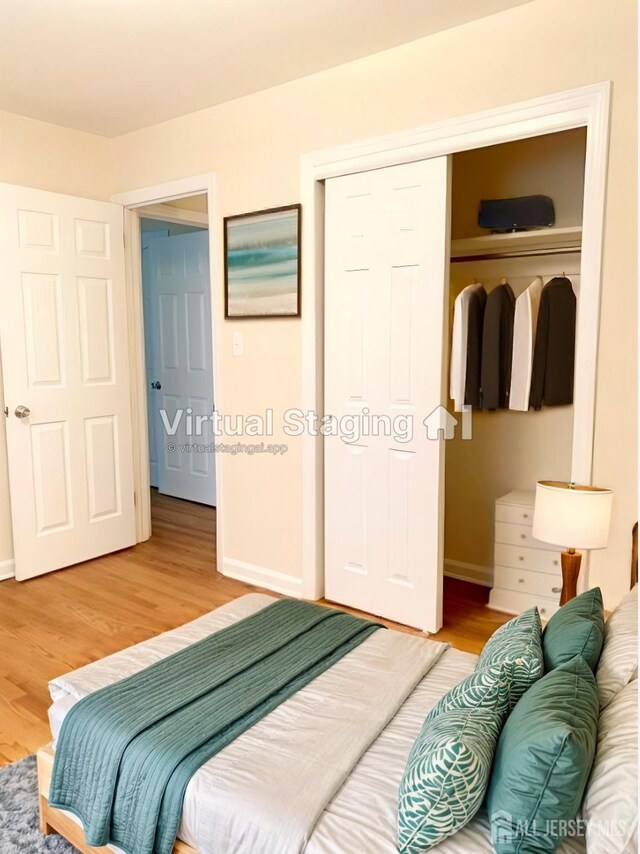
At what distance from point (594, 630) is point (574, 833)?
471 mm

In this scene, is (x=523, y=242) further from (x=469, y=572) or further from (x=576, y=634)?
(x=576, y=634)

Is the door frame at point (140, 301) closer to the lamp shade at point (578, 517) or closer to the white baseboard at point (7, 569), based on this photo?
the white baseboard at point (7, 569)

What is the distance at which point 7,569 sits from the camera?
3.68 m

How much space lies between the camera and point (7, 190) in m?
3.40

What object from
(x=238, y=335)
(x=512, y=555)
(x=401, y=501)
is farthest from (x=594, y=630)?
(x=238, y=335)

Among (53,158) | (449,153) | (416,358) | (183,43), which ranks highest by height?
(183,43)

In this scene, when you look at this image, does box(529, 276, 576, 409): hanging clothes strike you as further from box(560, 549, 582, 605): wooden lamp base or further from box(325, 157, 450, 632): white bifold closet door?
box(560, 549, 582, 605): wooden lamp base

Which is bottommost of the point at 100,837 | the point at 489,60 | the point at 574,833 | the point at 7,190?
the point at 100,837

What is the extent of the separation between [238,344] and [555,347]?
1661 millimetres

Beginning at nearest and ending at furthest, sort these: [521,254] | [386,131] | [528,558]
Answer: [386,131] → [528,558] → [521,254]

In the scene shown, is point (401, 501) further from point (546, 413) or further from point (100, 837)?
point (100, 837)

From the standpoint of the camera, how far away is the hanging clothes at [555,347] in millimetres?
3002

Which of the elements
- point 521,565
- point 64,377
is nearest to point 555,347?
point 521,565

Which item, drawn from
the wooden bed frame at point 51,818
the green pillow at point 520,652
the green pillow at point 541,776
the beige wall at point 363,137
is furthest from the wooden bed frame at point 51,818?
the beige wall at point 363,137
